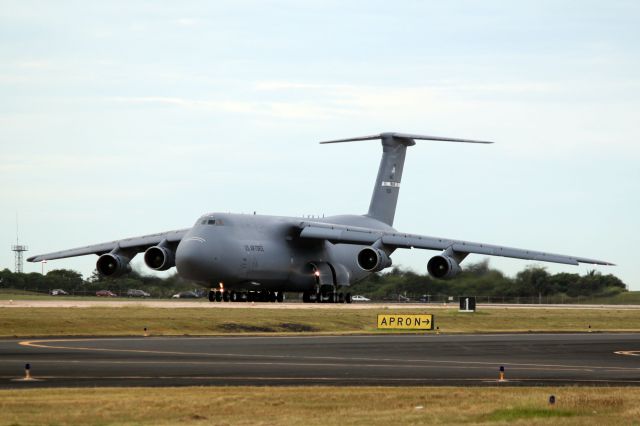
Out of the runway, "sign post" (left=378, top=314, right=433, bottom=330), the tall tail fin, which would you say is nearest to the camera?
the runway

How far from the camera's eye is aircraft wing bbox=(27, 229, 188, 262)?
222 ft

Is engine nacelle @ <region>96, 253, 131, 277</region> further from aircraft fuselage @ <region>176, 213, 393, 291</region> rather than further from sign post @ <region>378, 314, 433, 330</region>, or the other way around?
sign post @ <region>378, 314, 433, 330</region>

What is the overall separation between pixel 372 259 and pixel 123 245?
1412cm

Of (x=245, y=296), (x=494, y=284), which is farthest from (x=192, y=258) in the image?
(x=494, y=284)

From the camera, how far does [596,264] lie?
64.0 meters

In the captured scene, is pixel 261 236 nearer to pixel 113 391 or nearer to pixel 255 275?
pixel 255 275

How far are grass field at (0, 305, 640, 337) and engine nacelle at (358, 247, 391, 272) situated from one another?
21.8 feet

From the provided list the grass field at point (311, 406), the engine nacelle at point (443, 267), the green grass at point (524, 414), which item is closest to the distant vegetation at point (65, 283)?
the engine nacelle at point (443, 267)

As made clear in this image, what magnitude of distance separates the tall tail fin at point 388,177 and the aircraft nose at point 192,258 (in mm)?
19301

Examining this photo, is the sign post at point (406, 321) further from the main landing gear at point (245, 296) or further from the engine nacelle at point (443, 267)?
the main landing gear at point (245, 296)

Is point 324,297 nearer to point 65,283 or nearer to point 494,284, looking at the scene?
point 494,284

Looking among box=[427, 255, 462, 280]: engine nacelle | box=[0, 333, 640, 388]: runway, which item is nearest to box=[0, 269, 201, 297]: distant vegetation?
box=[427, 255, 462, 280]: engine nacelle

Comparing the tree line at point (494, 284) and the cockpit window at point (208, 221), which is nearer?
the cockpit window at point (208, 221)

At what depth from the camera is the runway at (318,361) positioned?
24.7 metres
